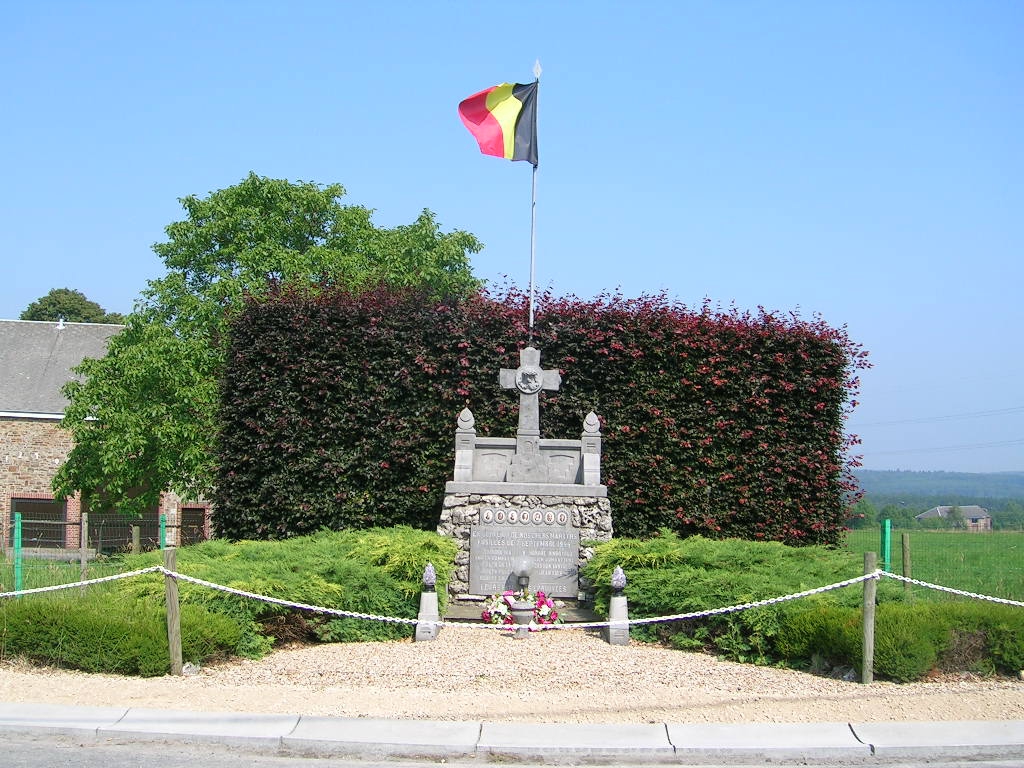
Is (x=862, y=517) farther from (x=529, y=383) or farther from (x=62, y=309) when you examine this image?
(x=62, y=309)

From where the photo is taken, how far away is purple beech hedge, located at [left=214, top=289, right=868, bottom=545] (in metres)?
15.1

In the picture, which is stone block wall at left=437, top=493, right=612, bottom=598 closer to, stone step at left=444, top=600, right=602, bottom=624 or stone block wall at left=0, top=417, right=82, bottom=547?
stone step at left=444, top=600, right=602, bottom=624

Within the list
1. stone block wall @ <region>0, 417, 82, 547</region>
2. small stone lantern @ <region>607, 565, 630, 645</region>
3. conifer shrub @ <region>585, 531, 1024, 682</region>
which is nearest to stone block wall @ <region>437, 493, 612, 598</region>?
conifer shrub @ <region>585, 531, 1024, 682</region>

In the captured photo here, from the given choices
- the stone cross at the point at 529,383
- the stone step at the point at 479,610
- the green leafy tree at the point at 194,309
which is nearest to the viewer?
the stone step at the point at 479,610

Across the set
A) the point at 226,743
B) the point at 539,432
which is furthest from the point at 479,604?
the point at 226,743

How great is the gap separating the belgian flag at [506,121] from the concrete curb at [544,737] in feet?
31.1

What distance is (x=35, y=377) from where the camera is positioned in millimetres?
34000

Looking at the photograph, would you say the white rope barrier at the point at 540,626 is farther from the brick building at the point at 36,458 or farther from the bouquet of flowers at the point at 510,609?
the brick building at the point at 36,458

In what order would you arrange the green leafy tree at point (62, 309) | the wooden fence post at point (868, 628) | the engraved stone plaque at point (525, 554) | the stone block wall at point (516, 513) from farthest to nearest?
the green leafy tree at point (62, 309) < the stone block wall at point (516, 513) < the engraved stone plaque at point (525, 554) < the wooden fence post at point (868, 628)

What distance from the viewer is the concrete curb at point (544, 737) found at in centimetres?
713

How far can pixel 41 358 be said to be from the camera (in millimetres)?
35156

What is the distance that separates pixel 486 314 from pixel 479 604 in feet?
14.6

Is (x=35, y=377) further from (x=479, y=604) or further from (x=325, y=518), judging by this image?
(x=479, y=604)

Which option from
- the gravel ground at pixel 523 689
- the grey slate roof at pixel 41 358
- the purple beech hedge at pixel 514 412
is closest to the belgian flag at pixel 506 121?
the purple beech hedge at pixel 514 412
